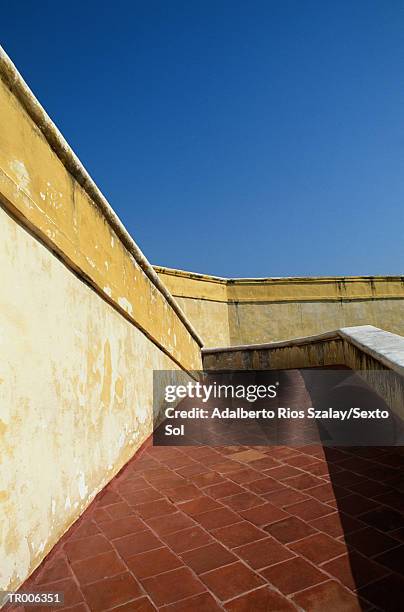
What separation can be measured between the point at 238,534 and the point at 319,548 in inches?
17.8

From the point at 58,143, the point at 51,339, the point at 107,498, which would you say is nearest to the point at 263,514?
the point at 107,498

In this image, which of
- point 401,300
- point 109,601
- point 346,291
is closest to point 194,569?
point 109,601

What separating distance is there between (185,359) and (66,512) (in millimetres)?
5265

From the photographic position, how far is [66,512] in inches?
93.8

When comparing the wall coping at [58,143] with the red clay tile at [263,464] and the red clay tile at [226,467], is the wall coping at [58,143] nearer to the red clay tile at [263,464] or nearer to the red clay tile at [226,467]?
the red clay tile at [226,467]

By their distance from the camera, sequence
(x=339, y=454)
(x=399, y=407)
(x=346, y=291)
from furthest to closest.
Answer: (x=346, y=291), (x=339, y=454), (x=399, y=407)

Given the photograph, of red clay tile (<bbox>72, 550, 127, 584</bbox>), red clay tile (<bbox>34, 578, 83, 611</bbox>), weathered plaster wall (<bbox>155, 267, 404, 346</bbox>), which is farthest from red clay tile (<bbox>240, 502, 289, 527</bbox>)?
weathered plaster wall (<bbox>155, 267, 404, 346</bbox>)

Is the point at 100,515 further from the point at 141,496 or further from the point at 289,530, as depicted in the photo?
the point at 289,530

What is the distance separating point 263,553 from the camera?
2.05 metres

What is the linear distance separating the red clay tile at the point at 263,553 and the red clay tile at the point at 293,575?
0.04m

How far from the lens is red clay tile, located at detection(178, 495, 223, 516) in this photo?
2.62m

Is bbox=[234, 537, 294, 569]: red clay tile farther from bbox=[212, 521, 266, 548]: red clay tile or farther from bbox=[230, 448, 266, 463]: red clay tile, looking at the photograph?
bbox=[230, 448, 266, 463]: red clay tile

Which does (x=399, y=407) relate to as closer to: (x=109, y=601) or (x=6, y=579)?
(x=109, y=601)

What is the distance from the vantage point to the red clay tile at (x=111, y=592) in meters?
1.75
